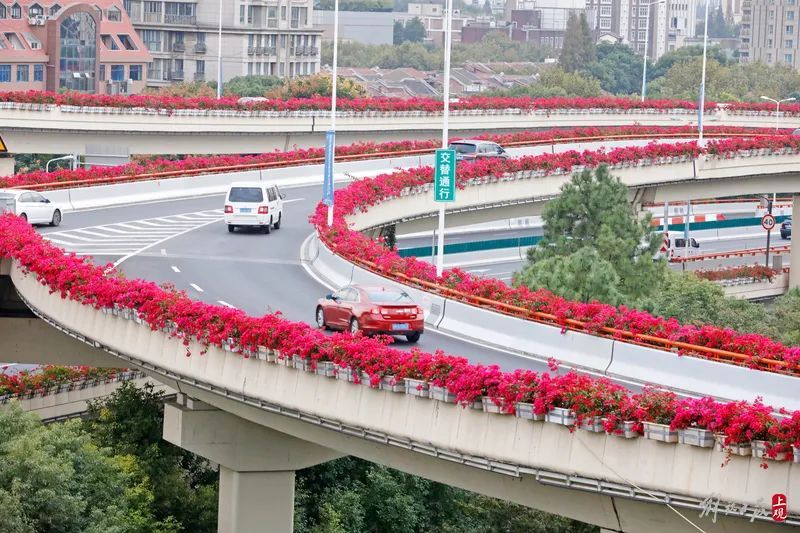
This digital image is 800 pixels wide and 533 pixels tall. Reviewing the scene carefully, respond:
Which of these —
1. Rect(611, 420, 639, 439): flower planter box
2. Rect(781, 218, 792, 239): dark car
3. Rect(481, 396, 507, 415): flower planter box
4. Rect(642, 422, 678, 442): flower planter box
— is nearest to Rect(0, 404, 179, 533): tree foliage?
Rect(481, 396, 507, 415): flower planter box

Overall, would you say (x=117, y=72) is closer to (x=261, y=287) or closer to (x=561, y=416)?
(x=261, y=287)

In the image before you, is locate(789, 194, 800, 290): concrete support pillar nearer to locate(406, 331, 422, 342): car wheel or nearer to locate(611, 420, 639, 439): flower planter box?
locate(406, 331, 422, 342): car wheel

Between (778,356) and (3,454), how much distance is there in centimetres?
1840

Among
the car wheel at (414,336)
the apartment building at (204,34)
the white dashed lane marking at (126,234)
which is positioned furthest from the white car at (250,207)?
the apartment building at (204,34)

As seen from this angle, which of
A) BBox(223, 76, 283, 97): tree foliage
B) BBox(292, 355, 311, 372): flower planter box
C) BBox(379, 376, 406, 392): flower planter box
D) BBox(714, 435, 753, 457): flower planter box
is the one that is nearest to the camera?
BBox(714, 435, 753, 457): flower planter box

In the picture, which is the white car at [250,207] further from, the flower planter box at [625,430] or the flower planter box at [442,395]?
the flower planter box at [625,430]

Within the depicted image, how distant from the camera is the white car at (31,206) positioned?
51.7 metres

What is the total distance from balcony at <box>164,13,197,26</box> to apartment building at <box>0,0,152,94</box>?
50.3ft

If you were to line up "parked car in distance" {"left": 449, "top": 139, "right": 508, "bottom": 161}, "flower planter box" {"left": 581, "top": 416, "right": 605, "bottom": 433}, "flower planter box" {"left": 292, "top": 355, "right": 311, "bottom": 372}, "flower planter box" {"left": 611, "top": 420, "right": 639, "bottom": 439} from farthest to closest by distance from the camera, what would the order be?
"parked car in distance" {"left": 449, "top": 139, "right": 508, "bottom": 161} < "flower planter box" {"left": 292, "top": 355, "right": 311, "bottom": 372} < "flower planter box" {"left": 581, "top": 416, "right": 605, "bottom": 433} < "flower planter box" {"left": 611, "top": 420, "right": 639, "bottom": 439}

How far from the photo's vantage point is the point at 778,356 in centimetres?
2809

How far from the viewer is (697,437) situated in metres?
23.7

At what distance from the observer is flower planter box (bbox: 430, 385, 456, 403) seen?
89.3 feet

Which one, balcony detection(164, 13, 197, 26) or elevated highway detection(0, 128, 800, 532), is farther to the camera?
balcony detection(164, 13, 197, 26)

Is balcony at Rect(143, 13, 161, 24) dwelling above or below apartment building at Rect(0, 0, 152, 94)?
above
